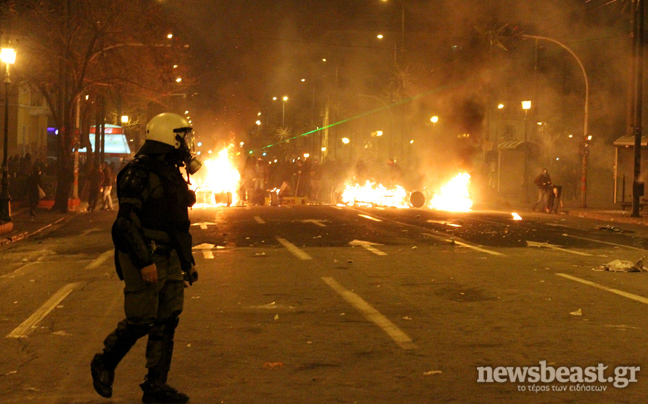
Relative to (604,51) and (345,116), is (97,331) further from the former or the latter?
(345,116)

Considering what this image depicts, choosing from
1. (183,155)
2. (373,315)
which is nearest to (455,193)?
(373,315)

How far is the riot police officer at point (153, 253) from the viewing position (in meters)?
4.78

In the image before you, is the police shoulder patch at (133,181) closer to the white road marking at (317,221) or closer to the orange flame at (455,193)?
the white road marking at (317,221)

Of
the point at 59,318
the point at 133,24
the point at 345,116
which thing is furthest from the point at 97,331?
the point at 345,116

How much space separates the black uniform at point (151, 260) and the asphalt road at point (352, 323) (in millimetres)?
332

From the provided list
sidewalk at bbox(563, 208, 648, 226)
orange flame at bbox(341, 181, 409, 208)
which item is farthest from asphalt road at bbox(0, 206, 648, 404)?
orange flame at bbox(341, 181, 409, 208)

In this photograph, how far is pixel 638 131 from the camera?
86.2 feet

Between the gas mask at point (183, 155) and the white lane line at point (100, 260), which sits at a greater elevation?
the gas mask at point (183, 155)

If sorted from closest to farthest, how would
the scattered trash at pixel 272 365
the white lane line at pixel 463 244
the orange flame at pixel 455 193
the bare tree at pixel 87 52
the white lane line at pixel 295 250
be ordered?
the scattered trash at pixel 272 365 < the white lane line at pixel 295 250 < the white lane line at pixel 463 244 < the bare tree at pixel 87 52 < the orange flame at pixel 455 193

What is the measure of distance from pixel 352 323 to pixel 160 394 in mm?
2853

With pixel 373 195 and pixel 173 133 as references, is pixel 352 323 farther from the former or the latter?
pixel 373 195

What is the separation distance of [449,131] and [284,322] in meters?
32.4

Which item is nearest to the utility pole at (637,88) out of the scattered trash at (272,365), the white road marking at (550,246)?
the white road marking at (550,246)

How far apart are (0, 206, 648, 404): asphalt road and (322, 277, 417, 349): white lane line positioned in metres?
0.02
